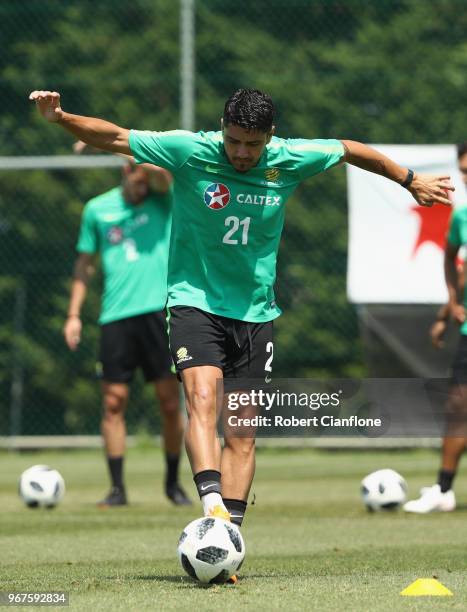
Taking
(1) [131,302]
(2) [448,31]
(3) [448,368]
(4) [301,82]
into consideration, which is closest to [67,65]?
(4) [301,82]

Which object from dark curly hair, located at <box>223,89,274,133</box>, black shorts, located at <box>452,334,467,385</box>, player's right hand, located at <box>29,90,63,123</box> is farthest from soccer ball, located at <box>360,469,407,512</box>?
player's right hand, located at <box>29,90,63,123</box>

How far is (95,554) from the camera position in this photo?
659cm

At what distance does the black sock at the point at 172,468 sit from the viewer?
964 centimetres

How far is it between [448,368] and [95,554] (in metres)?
7.69

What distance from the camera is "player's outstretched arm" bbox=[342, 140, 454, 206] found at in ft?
20.3

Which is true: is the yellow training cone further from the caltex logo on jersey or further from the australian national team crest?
the australian national team crest

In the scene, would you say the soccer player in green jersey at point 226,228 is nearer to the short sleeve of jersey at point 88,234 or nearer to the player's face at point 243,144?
the player's face at point 243,144

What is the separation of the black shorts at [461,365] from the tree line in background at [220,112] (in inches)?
267

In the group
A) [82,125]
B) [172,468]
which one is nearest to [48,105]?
[82,125]

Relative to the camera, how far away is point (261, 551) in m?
6.74

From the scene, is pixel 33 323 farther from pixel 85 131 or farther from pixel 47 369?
pixel 85 131

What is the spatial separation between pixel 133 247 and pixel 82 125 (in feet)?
13.5

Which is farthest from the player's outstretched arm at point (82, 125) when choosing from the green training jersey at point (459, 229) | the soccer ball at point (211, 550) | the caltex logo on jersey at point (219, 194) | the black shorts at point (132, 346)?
the black shorts at point (132, 346)

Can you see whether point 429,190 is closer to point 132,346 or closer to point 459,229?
point 459,229
